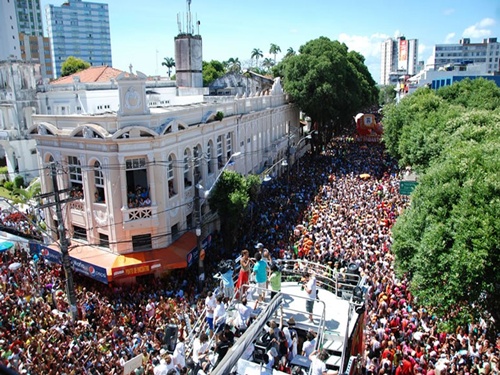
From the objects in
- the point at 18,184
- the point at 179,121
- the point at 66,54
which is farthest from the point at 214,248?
the point at 66,54

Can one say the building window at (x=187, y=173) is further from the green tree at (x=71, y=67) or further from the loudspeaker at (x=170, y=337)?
the green tree at (x=71, y=67)

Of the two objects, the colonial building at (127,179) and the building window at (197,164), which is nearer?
the colonial building at (127,179)

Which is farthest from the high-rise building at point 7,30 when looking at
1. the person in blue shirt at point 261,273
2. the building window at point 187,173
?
the person in blue shirt at point 261,273

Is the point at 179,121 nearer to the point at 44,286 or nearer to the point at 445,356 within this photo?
the point at 44,286

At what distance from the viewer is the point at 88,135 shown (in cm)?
2019

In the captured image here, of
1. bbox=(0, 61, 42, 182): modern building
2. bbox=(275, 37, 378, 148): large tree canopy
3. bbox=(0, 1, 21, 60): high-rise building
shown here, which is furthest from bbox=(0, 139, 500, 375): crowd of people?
bbox=(0, 1, 21, 60): high-rise building

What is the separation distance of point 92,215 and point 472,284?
16696mm

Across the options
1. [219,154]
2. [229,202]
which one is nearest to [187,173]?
[229,202]

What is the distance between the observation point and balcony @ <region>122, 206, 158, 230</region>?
67.4ft

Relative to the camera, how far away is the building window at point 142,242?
21.3 metres

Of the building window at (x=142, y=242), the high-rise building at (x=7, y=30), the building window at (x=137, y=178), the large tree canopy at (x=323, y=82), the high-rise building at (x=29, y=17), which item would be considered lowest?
the building window at (x=142, y=242)

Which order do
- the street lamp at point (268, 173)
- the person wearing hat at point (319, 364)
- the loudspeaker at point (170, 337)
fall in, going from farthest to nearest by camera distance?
the street lamp at point (268, 173), the loudspeaker at point (170, 337), the person wearing hat at point (319, 364)

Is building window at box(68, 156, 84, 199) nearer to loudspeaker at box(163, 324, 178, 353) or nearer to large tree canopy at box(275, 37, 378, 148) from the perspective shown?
loudspeaker at box(163, 324, 178, 353)

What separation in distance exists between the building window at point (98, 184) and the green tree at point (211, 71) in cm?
5871
